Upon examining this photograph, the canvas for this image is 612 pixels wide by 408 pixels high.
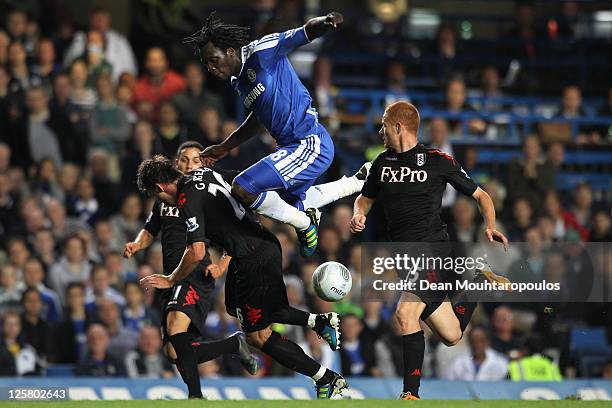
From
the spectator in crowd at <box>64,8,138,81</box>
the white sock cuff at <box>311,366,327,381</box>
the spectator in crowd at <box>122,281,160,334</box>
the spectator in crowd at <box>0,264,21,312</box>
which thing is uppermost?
the spectator in crowd at <box>64,8,138,81</box>

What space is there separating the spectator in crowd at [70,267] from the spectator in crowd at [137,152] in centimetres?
99

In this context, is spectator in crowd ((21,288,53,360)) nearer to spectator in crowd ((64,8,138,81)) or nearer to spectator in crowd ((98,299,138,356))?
spectator in crowd ((98,299,138,356))

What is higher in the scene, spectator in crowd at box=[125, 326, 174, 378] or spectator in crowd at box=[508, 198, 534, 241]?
spectator in crowd at box=[508, 198, 534, 241]

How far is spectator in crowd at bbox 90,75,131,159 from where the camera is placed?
16.0m

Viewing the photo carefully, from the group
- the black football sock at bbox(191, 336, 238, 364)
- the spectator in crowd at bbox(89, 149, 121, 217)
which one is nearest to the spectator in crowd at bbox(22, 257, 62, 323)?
the spectator in crowd at bbox(89, 149, 121, 217)

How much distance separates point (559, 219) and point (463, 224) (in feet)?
5.09

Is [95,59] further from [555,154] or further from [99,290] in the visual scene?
[555,154]

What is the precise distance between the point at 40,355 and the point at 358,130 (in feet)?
17.0

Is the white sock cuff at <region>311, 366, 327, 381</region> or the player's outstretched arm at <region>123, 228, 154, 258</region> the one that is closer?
the white sock cuff at <region>311, 366, 327, 381</region>

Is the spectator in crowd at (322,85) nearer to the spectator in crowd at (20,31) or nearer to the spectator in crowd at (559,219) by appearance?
the spectator in crowd at (559,219)

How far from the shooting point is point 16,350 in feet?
46.0

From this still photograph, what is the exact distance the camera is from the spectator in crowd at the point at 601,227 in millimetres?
15961

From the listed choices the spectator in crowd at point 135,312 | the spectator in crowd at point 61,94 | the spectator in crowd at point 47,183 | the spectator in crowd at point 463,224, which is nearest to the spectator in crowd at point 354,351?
the spectator in crowd at point 463,224

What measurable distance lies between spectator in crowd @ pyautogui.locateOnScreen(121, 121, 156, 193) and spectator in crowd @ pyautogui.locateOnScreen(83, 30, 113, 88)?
4.55 feet
